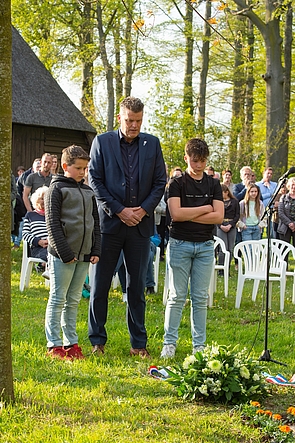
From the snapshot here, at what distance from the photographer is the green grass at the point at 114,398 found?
3.90 m

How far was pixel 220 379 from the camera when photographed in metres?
4.64

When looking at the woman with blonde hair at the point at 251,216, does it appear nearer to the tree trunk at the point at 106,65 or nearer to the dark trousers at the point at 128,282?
the dark trousers at the point at 128,282

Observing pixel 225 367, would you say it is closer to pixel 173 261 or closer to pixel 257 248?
pixel 173 261

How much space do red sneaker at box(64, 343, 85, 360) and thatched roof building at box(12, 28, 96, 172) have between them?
1613cm

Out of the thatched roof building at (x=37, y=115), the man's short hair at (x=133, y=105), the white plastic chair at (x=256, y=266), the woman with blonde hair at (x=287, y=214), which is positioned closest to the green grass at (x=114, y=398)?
the white plastic chair at (x=256, y=266)

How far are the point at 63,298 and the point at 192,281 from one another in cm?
121

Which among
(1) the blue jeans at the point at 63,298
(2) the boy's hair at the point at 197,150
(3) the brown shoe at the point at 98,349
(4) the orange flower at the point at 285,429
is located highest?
(2) the boy's hair at the point at 197,150

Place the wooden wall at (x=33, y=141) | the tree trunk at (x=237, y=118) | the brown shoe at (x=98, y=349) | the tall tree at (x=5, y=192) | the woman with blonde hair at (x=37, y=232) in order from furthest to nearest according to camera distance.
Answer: the tree trunk at (x=237, y=118) → the wooden wall at (x=33, y=141) → the woman with blonde hair at (x=37, y=232) → the brown shoe at (x=98, y=349) → the tall tree at (x=5, y=192)

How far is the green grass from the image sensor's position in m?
3.90

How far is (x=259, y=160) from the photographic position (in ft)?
82.1

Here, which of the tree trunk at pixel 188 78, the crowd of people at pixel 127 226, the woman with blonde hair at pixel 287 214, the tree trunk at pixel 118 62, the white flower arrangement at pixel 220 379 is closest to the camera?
the white flower arrangement at pixel 220 379

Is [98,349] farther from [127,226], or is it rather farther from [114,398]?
[114,398]

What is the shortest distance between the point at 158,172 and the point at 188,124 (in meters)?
20.5

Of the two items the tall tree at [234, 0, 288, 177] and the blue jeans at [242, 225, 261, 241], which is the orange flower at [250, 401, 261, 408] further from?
the tall tree at [234, 0, 288, 177]
